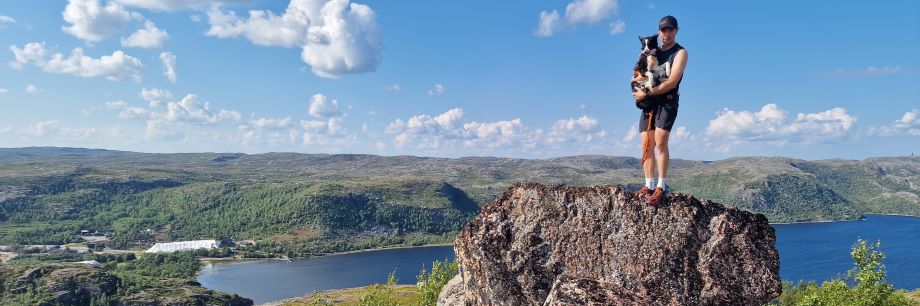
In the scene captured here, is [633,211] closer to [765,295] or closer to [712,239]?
[712,239]

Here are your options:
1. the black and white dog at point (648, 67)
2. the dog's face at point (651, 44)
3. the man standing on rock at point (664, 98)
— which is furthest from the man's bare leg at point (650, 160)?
the dog's face at point (651, 44)

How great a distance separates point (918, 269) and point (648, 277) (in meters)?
249

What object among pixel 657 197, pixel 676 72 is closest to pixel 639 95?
pixel 676 72

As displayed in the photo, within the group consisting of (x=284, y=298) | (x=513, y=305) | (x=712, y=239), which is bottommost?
(x=284, y=298)

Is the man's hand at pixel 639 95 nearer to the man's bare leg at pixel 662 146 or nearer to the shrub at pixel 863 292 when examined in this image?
the man's bare leg at pixel 662 146

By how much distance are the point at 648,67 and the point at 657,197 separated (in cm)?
320

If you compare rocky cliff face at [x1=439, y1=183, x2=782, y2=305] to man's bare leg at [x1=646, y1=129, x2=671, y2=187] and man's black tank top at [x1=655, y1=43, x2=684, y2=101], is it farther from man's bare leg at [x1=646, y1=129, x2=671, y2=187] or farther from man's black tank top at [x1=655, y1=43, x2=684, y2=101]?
man's black tank top at [x1=655, y1=43, x2=684, y2=101]

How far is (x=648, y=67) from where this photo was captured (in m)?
13.6

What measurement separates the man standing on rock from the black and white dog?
0.33 feet

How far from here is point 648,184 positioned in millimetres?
13789

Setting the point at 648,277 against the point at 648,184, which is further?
the point at 648,184

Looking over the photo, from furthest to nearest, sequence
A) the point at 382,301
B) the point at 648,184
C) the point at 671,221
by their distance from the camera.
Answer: the point at 382,301, the point at 648,184, the point at 671,221

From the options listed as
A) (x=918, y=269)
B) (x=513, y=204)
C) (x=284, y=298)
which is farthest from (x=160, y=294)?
(x=918, y=269)

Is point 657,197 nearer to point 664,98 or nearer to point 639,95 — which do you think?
point 664,98
